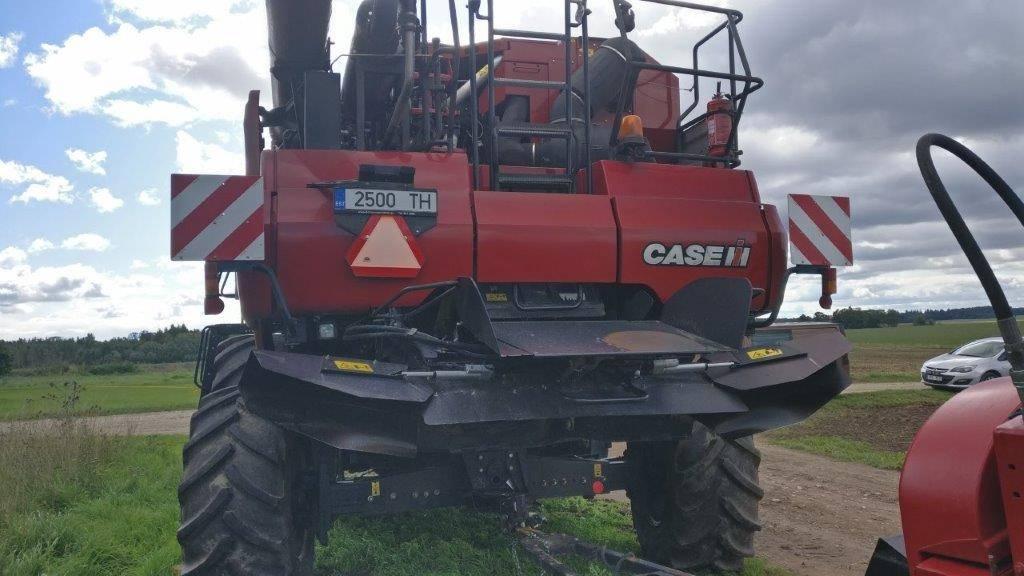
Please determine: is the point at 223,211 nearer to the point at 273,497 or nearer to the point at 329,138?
the point at 329,138

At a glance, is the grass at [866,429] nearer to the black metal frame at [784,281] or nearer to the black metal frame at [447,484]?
the black metal frame at [784,281]

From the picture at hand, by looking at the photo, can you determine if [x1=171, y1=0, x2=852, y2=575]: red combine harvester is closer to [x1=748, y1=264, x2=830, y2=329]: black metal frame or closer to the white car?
[x1=748, y1=264, x2=830, y2=329]: black metal frame

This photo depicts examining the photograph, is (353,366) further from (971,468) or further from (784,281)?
(784,281)

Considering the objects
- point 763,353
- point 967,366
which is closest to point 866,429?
point 967,366

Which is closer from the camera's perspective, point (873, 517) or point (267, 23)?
point (267, 23)

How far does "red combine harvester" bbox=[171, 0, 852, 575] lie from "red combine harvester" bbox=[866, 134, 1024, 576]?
50.8 inches

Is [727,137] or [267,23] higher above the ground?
[267,23]

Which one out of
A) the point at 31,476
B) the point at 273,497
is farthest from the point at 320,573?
the point at 31,476

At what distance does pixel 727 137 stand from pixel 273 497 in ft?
10.6

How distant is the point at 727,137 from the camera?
4660 millimetres

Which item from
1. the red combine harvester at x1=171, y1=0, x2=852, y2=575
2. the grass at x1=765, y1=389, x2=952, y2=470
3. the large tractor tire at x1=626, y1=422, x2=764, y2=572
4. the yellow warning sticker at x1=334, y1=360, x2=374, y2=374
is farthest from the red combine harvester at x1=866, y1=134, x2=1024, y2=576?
the grass at x1=765, y1=389, x2=952, y2=470

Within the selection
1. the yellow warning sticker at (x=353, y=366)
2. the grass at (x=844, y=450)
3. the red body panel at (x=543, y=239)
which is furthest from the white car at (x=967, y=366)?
the yellow warning sticker at (x=353, y=366)

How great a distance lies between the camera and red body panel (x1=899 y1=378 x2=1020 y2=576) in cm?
185

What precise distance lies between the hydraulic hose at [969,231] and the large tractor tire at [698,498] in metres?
2.68
